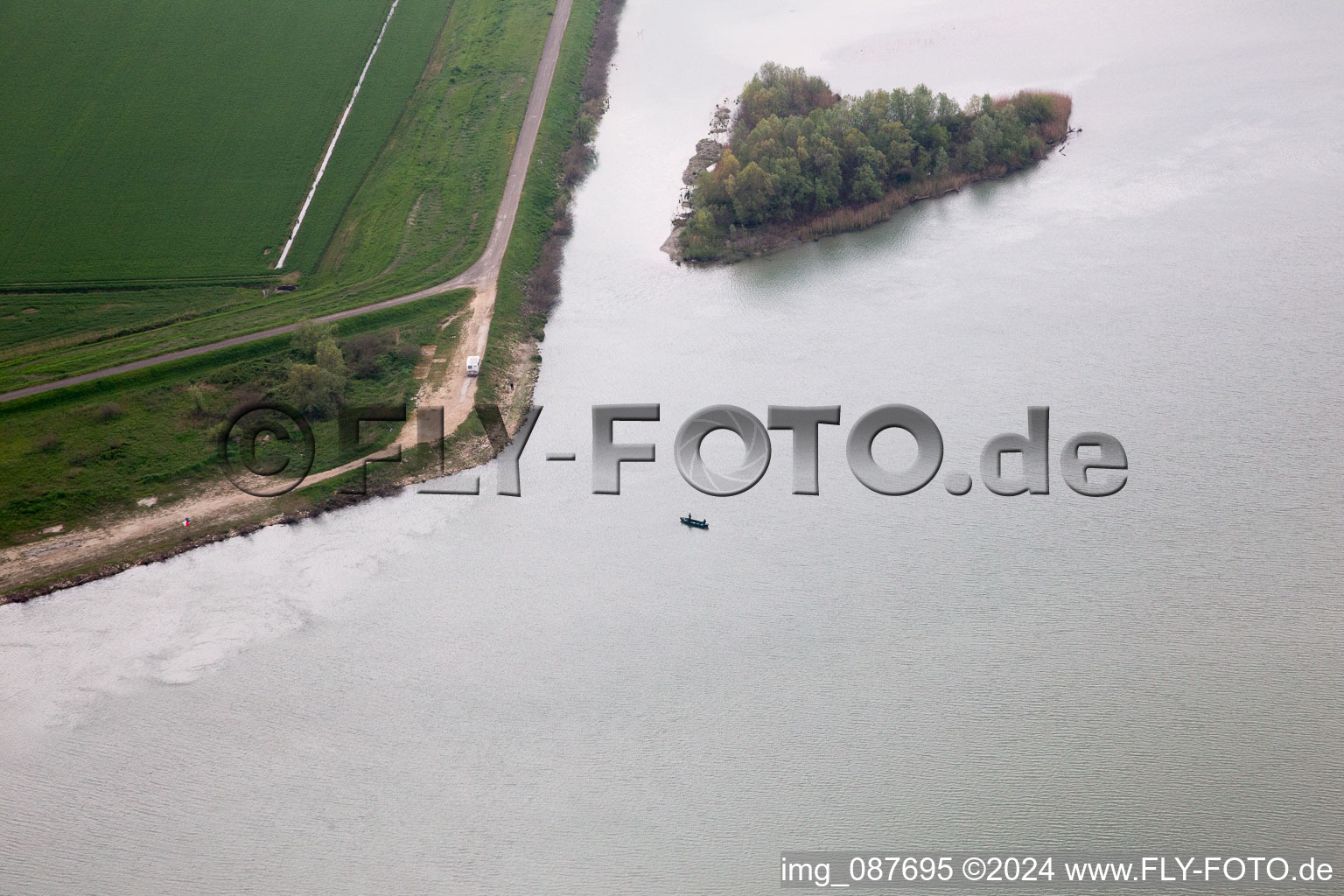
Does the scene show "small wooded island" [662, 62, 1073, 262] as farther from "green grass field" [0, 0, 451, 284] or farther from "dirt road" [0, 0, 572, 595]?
"green grass field" [0, 0, 451, 284]

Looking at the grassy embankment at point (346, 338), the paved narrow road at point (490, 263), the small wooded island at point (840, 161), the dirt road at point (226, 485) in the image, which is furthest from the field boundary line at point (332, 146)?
the small wooded island at point (840, 161)

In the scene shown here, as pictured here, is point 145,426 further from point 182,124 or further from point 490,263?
point 182,124

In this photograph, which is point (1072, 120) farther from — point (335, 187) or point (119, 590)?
point (119, 590)

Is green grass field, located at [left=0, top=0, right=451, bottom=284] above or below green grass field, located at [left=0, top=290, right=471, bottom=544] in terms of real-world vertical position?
above

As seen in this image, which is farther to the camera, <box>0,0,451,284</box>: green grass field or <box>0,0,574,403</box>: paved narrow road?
<box>0,0,451,284</box>: green grass field

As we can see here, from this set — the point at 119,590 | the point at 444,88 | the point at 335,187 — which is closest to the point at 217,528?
the point at 119,590

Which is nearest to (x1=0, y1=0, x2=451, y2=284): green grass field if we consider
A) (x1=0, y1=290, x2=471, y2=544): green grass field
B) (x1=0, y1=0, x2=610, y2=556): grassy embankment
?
(x1=0, y1=0, x2=610, y2=556): grassy embankment

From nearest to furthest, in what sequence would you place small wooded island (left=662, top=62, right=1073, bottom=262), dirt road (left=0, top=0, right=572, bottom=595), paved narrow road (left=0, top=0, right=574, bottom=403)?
dirt road (left=0, top=0, right=572, bottom=595), paved narrow road (left=0, top=0, right=574, bottom=403), small wooded island (left=662, top=62, right=1073, bottom=262)
